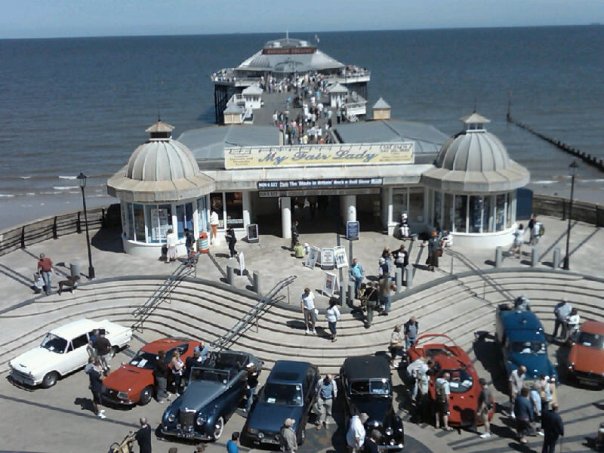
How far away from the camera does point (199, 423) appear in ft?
57.8

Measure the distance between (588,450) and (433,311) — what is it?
24.5 ft

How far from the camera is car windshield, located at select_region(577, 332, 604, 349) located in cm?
2027

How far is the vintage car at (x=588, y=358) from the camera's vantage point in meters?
19.7

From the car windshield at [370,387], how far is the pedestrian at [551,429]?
12.5 ft

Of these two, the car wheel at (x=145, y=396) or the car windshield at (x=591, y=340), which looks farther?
the car windshield at (x=591, y=340)

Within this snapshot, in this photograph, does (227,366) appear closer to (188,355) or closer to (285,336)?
(188,355)

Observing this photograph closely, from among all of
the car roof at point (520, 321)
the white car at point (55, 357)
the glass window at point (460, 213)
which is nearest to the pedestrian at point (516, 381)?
the car roof at point (520, 321)

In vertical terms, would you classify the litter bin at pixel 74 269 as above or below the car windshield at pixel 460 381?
above

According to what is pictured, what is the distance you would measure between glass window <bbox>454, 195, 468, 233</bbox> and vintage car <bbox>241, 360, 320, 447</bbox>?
39.6ft

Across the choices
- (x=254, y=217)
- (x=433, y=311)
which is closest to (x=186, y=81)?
(x=254, y=217)

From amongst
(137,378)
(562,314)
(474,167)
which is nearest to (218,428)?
(137,378)

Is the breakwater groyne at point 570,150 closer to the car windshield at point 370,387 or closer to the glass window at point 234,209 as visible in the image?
the glass window at point 234,209

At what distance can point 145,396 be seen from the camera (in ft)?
64.2

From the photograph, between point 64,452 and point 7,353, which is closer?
point 64,452
